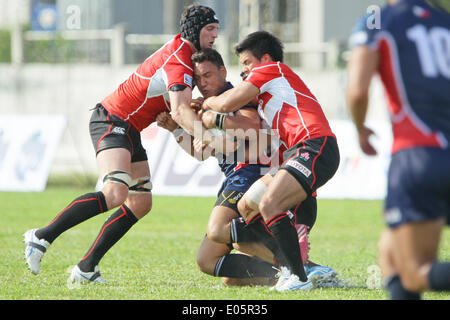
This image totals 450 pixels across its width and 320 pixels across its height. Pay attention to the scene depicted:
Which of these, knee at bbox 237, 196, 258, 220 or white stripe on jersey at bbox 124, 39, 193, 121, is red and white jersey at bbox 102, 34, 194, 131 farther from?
knee at bbox 237, 196, 258, 220

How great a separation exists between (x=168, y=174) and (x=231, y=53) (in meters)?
5.48

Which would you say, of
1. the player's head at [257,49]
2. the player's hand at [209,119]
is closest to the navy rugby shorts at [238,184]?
the player's hand at [209,119]

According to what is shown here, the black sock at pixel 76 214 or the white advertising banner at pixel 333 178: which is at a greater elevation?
the black sock at pixel 76 214

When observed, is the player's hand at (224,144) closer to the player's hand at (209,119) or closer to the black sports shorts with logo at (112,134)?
the player's hand at (209,119)

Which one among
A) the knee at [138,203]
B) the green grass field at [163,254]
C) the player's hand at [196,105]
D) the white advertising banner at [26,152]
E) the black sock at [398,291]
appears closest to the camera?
the black sock at [398,291]

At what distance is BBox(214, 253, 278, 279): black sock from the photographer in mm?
6332

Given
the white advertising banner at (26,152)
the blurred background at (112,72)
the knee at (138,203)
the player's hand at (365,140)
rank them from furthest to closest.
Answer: the white advertising banner at (26,152), the blurred background at (112,72), the knee at (138,203), the player's hand at (365,140)

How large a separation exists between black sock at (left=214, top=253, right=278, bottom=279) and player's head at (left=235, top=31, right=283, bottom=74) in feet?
5.21

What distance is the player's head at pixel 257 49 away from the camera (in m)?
6.27

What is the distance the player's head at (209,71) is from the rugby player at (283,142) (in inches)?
8.3

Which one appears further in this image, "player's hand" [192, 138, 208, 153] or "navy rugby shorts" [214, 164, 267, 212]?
"navy rugby shorts" [214, 164, 267, 212]

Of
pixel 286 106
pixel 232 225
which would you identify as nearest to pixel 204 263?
pixel 232 225

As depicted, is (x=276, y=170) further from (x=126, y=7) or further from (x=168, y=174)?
(x=126, y=7)

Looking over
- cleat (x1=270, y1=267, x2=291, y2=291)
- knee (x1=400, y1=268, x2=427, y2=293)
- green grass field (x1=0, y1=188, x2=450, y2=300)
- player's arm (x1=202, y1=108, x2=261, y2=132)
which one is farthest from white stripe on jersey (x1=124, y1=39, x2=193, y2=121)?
knee (x1=400, y1=268, x2=427, y2=293)
